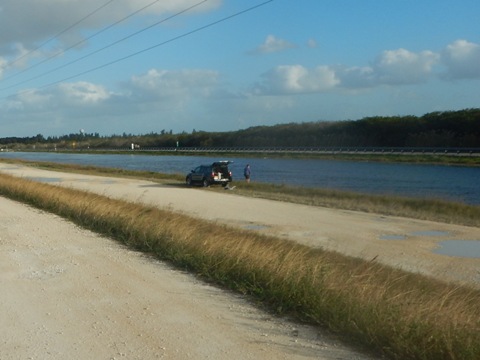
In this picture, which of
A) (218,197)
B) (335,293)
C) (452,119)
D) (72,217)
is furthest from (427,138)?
(335,293)

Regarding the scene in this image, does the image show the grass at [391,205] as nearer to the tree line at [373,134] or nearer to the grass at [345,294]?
the grass at [345,294]

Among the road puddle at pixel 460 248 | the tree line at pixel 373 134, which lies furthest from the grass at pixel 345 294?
the tree line at pixel 373 134

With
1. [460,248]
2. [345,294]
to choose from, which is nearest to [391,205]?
[460,248]

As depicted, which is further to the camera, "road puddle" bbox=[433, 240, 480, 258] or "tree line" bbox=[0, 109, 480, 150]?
"tree line" bbox=[0, 109, 480, 150]

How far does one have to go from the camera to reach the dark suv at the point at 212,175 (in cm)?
4266

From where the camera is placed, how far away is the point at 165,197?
33188mm

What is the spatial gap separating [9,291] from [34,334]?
7.82 ft

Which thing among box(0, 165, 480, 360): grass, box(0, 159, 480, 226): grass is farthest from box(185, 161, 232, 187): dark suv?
box(0, 165, 480, 360): grass

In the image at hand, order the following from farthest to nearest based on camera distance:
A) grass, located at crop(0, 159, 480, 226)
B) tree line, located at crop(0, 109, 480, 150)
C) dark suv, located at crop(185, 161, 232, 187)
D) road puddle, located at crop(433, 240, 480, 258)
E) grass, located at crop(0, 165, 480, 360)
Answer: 1. tree line, located at crop(0, 109, 480, 150)
2. dark suv, located at crop(185, 161, 232, 187)
3. grass, located at crop(0, 159, 480, 226)
4. road puddle, located at crop(433, 240, 480, 258)
5. grass, located at crop(0, 165, 480, 360)

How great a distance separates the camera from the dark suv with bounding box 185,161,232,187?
4266 centimetres

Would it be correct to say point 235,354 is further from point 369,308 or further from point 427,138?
point 427,138

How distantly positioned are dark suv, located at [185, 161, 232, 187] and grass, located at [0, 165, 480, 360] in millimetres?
28549

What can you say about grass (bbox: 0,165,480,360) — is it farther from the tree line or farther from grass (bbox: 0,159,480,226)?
the tree line

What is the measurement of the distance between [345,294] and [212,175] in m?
35.0
